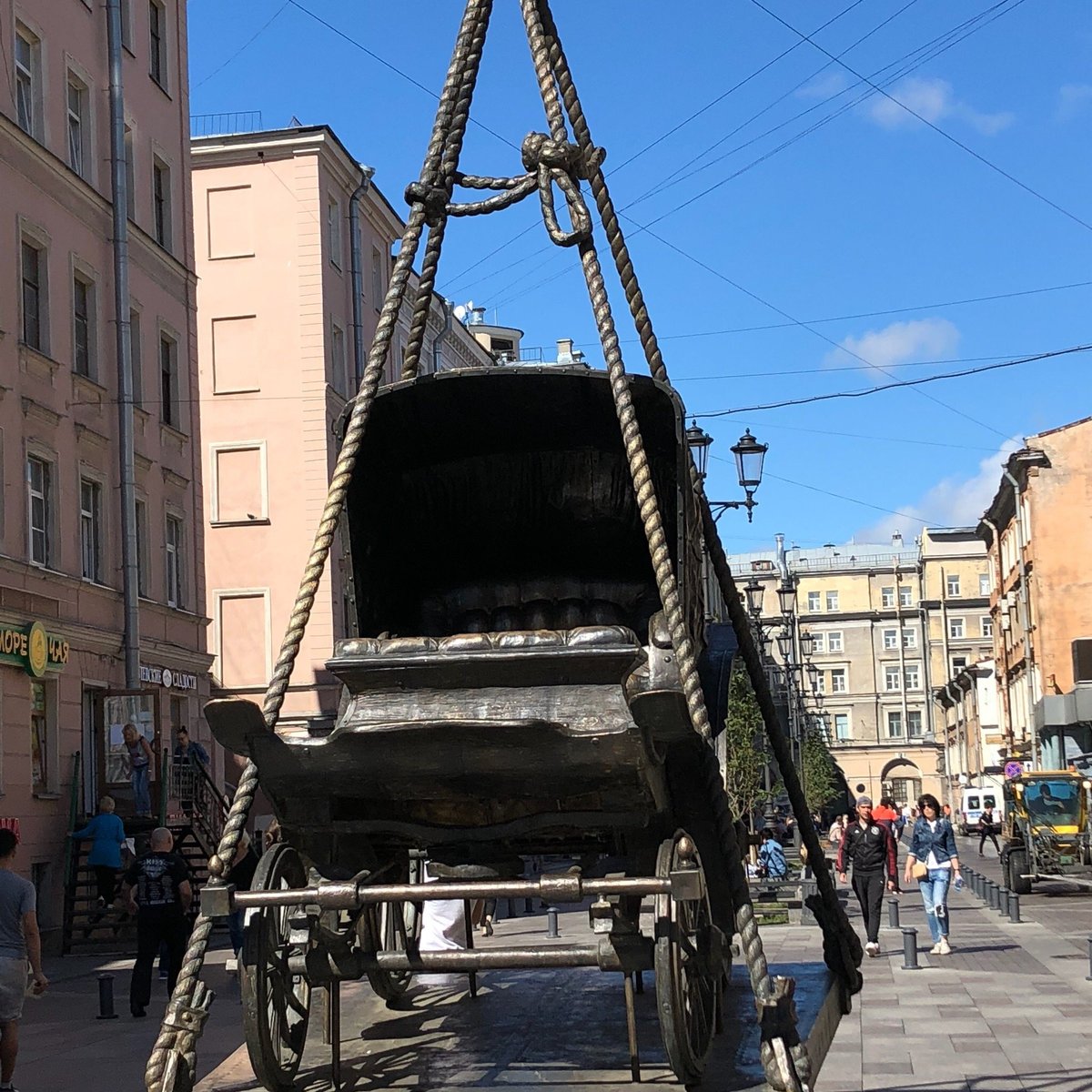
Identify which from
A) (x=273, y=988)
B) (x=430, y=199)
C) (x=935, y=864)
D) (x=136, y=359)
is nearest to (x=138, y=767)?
(x=136, y=359)

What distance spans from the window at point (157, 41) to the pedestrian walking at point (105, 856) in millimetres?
14610

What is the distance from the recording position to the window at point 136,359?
1185 inches

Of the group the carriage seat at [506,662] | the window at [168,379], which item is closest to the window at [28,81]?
the window at [168,379]

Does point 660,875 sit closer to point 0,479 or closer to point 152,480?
point 0,479

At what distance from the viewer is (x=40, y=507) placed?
25891 millimetres

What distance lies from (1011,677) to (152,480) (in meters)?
49.0

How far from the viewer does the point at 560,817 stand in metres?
6.09

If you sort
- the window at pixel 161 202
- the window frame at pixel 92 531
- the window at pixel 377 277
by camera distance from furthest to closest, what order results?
1. the window at pixel 377 277
2. the window at pixel 161 202
3. the window frame at pixel 92 531

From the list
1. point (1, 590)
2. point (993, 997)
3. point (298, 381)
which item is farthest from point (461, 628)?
point (298, 381)

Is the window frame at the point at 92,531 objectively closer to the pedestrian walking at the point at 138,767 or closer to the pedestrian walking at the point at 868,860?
the pedestrian walking at the point at 138,767

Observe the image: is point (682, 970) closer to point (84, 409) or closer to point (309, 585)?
point (309, 585)

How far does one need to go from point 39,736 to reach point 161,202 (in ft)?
37.7

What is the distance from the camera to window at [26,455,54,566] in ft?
83.4

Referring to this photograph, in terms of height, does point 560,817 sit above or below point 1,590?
below
